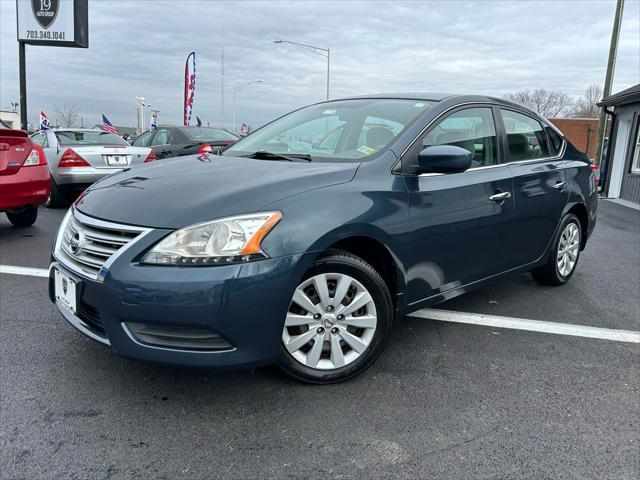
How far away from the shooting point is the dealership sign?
15484mm

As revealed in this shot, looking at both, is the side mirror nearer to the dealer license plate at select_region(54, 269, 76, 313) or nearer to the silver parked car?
the dealer license plate at select_region(54, 269, 76, 313)

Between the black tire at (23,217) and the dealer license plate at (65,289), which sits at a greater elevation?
the dealer license plate at (65,289)

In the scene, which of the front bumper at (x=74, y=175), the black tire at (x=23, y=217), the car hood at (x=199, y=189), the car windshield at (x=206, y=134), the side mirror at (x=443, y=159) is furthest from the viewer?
the car windshield at (x=206, y=134)

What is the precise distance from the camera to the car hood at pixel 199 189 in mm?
2414

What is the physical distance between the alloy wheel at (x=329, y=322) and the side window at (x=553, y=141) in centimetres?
263

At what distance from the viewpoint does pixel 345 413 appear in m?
2.53

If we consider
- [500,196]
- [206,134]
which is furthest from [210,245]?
[206,134]

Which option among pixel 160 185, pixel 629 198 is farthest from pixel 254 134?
pixel 629 198

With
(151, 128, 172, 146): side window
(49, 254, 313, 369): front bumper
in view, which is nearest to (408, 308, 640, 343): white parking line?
(49, 254, 313, 369): front bumper

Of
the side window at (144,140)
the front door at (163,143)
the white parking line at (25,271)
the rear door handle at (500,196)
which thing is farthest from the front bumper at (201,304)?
the side window at (144,140)

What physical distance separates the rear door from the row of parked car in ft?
7.71

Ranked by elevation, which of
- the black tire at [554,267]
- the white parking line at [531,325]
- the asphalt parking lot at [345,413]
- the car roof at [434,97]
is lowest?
the asphalt parking lot at [345,413]

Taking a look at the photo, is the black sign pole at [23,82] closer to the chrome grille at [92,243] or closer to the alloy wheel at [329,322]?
the chrome grille at [92,243]

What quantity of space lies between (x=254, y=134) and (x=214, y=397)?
2.15 meters
